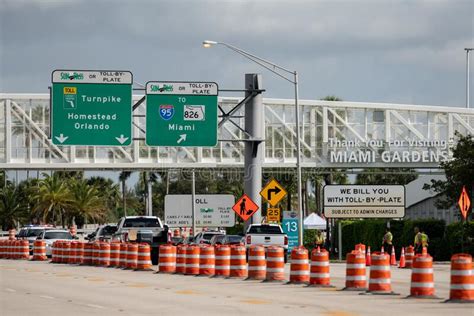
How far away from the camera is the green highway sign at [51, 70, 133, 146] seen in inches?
1880

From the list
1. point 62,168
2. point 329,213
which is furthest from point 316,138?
point 329,213

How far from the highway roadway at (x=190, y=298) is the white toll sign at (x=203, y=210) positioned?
3910 cm

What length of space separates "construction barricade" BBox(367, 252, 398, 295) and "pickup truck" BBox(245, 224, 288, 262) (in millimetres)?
22340

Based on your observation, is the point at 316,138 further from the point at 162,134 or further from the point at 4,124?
the point at 162,134

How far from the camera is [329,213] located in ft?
166

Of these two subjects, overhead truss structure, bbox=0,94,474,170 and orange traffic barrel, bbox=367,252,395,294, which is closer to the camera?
orange traffic barrel, bbox=367,252,395,294

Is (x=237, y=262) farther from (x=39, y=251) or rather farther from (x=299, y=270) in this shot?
(x=39, y=251)

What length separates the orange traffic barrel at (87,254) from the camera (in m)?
42.8

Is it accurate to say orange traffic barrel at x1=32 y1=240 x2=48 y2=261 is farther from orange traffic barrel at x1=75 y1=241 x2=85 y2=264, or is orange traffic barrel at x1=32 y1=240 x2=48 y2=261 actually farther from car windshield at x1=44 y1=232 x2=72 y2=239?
car windshield at x1=44 y1=232 x2=72 y2=239

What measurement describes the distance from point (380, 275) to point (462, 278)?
324cm

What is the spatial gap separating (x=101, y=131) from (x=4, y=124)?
116 ft

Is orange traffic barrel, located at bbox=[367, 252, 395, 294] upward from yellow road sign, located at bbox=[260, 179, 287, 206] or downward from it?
downward

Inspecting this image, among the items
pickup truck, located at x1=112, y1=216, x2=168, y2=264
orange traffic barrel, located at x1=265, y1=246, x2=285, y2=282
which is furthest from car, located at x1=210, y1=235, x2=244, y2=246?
orange traffic barrel, located at x1=265, y1=246, x2=285, y2=282

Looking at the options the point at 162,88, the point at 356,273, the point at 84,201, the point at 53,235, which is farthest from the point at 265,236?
the point at 84,201
